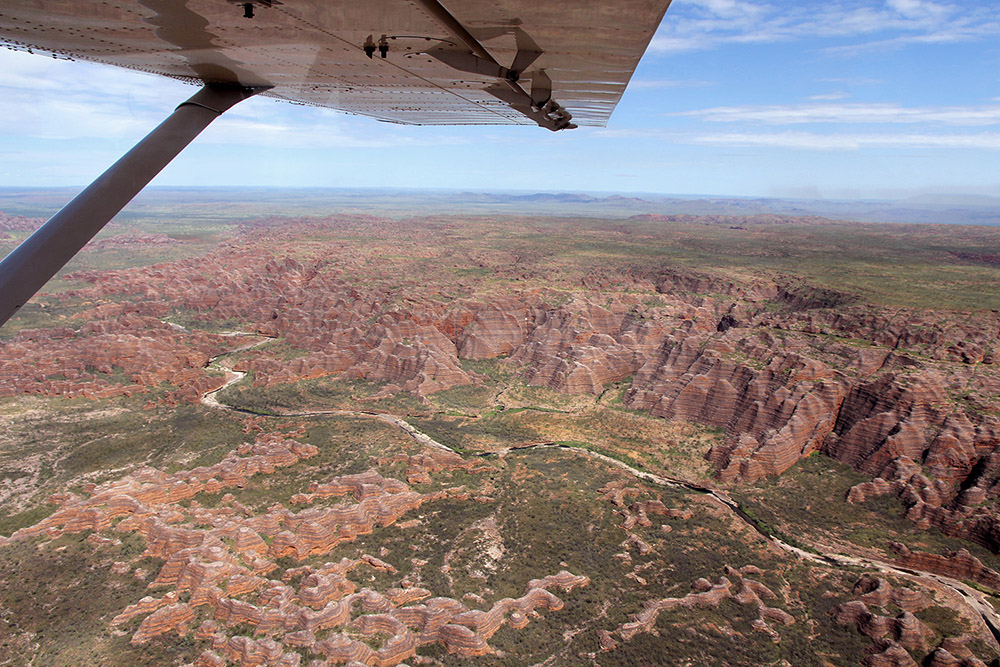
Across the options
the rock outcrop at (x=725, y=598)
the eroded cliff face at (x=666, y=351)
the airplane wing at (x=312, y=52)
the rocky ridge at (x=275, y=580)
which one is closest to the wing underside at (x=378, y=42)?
the airplane wing at (x=312, y=52)

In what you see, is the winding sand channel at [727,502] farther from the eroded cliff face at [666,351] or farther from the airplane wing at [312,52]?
the airplane wing at [312,52]

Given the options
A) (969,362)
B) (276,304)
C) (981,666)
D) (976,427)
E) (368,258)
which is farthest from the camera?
(368,258)

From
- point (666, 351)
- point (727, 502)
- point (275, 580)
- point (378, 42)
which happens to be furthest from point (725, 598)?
point (666, 351)

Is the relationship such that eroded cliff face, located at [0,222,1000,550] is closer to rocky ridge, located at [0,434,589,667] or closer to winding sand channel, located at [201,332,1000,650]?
winding sand channel, located at [201,332,1000,650]

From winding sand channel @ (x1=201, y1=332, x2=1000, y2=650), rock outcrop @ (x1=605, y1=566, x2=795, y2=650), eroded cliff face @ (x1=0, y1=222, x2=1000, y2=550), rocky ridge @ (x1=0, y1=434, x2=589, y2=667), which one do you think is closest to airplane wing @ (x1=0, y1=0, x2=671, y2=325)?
rocky ridge @ (x1=0, y1=434, x2=589, y2=667)

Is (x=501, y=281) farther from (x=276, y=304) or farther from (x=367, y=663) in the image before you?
(x=367, y=663)

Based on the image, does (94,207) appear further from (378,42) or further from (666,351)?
(666,351)

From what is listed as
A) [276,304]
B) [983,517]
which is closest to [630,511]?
[983,517]
